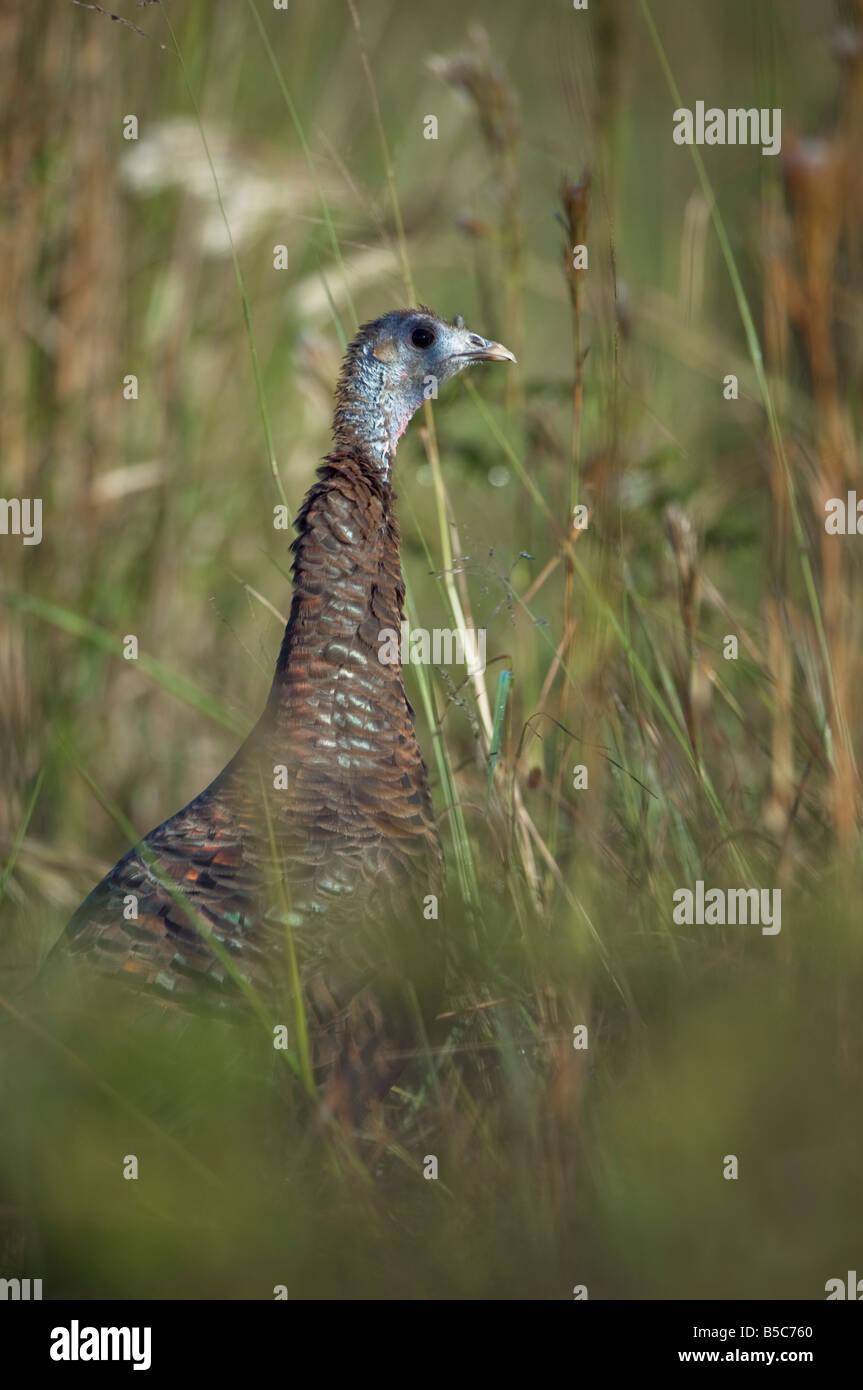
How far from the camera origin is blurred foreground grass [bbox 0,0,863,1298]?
1271 mm

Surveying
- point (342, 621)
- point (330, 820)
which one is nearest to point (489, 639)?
point (342, 621)

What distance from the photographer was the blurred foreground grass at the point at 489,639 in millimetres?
1271

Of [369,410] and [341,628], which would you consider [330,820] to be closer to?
[341,628]

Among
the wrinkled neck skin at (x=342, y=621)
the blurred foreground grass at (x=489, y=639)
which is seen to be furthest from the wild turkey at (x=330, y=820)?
the blurred foreground grass at (x=489, y=639)

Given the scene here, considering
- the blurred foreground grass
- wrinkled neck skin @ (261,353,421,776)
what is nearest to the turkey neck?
wrinkled neck skin @ (261,353,421,776)

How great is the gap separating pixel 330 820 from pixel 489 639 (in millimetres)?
1735

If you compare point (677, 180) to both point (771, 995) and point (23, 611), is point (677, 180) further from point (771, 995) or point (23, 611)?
point (771, 995)

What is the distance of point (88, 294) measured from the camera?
3.82 metres

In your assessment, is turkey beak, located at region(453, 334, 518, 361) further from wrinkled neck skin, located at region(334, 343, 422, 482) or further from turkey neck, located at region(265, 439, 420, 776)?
turkey neck, located at region(265, 439, 420, 776)

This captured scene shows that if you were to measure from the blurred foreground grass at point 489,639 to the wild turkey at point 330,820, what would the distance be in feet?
0.34

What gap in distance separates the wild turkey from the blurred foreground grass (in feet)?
0.34

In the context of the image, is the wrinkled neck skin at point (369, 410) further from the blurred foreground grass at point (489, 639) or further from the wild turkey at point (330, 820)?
the blurred foreground grass at point (489, 639)

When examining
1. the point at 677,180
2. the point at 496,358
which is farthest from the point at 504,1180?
the point at 677,180

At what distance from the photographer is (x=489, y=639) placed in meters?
4.00
